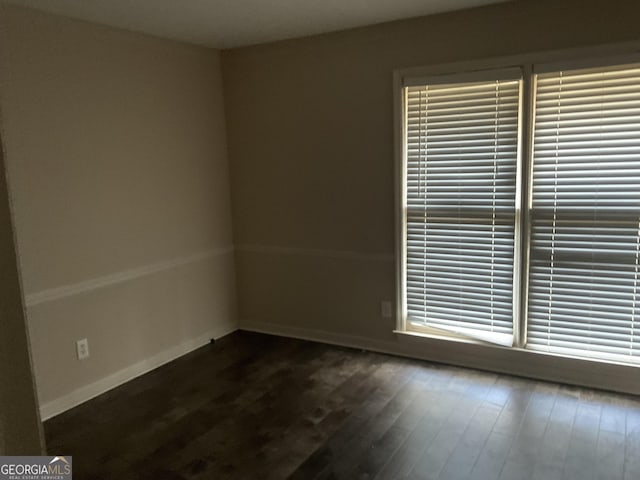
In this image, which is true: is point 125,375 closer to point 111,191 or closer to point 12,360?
point 111,191

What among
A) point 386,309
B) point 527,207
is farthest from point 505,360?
point 527,207

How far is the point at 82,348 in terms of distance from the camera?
3195mm

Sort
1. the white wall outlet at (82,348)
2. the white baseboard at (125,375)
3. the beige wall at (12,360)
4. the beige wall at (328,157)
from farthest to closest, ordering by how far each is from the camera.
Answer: the beige wall at (328,157) → the white wall outlet at (82,348) → the white baseboard at (125,375) → the beige wall at (12,360)

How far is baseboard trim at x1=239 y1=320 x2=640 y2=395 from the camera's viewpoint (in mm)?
3068

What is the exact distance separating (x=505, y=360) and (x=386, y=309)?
90cm

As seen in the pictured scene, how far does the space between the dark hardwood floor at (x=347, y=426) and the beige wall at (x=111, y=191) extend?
1.27 ft

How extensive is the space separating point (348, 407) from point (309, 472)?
2.19ft

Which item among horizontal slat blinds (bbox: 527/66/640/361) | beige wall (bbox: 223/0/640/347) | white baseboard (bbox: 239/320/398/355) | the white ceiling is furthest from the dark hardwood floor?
the white ceiling

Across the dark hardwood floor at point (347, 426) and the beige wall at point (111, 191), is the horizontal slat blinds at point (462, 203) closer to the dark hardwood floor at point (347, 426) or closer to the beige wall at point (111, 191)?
the dark hardwood floor at point (347, 426)

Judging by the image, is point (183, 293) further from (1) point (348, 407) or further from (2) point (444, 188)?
(2) point (444, 188)

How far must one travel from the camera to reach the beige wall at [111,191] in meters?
2.88

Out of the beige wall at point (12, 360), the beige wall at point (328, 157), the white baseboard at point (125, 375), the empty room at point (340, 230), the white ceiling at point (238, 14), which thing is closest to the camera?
the beige wall at point (12, 360)

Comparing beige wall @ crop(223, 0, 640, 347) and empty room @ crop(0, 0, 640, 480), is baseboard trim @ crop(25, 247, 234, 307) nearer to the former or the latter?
empty room @ crop(0, 0, 640, 480)

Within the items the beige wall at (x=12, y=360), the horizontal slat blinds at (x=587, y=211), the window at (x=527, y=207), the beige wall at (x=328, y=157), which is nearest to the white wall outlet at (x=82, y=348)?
the beige wall at (x=328, y=157)
